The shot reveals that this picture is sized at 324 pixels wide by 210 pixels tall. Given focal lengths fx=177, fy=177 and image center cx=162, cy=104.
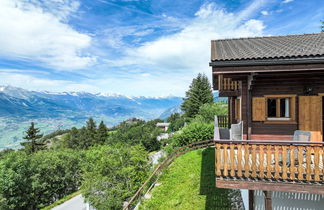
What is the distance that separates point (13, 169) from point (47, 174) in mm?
5297

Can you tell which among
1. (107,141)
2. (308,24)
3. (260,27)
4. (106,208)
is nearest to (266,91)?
(106,208)

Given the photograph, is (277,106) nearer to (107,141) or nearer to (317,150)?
(317,150)

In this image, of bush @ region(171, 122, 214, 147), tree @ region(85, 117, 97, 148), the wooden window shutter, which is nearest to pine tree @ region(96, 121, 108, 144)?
tree @ region(85, 117, 97, 148)

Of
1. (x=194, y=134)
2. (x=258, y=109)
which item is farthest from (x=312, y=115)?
(x=194, y=134)

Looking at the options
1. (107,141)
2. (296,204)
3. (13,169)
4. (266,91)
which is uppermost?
(266,91)

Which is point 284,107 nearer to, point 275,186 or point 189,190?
point 275,186

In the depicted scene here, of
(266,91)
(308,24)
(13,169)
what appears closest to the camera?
(266,91)

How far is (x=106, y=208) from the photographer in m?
13.5

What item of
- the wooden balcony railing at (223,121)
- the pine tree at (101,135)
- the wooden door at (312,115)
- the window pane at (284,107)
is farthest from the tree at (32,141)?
the wooden door at (312,115)

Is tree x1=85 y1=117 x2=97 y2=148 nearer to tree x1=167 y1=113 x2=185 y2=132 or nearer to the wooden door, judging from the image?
tree x1=167 y1=113 x2=185 y2=132

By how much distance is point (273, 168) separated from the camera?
→ 4641mm

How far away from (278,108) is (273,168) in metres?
3.24

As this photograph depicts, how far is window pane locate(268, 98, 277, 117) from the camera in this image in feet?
22.9

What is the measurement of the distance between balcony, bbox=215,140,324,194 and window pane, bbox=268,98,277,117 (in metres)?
2.53
